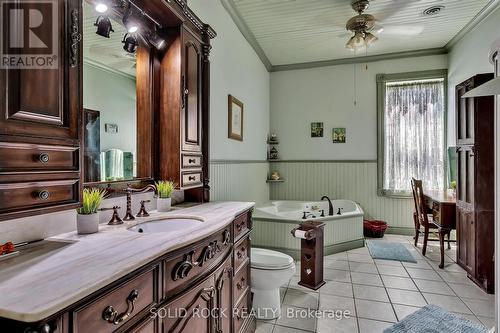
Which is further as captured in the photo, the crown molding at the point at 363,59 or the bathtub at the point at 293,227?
the crown molding at the point at 363,59

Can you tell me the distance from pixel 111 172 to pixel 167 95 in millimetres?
664

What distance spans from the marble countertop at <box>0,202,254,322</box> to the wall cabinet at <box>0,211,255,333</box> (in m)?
0.04

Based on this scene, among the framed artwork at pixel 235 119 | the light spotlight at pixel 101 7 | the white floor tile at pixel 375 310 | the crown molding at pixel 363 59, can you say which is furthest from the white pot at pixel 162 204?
the crown molding at pixel 363 59

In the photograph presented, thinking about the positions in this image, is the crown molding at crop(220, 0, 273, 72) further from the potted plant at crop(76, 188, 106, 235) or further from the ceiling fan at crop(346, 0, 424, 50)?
the potted plant at crop(76, 188, 106, 235)

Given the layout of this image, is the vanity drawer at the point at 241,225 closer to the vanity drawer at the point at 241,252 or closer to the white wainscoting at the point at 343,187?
the vanity drawer at the point at 241,252

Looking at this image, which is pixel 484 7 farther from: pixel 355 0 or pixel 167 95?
pixel 167 95

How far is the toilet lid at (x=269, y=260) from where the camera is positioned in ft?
7.05

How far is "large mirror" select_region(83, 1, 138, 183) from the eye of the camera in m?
1.43

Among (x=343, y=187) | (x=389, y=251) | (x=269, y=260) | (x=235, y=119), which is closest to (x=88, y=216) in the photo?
(x=269, y=260)

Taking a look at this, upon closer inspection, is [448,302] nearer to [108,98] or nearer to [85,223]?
[85,223]

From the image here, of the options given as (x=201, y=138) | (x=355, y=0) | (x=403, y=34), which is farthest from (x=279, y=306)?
(x=403, y=34)

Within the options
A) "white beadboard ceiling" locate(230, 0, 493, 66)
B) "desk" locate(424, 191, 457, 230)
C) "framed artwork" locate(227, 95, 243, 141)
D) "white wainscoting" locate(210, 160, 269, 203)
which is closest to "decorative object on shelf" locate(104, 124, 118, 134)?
"white wainscoting" locate(210, 160, 269, 203)

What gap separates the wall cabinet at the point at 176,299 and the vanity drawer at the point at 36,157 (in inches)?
18.4

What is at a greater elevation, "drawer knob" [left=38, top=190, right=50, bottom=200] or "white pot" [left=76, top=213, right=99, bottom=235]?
"drawer knob" [left=38, top=190, right=50, bottom=200]
